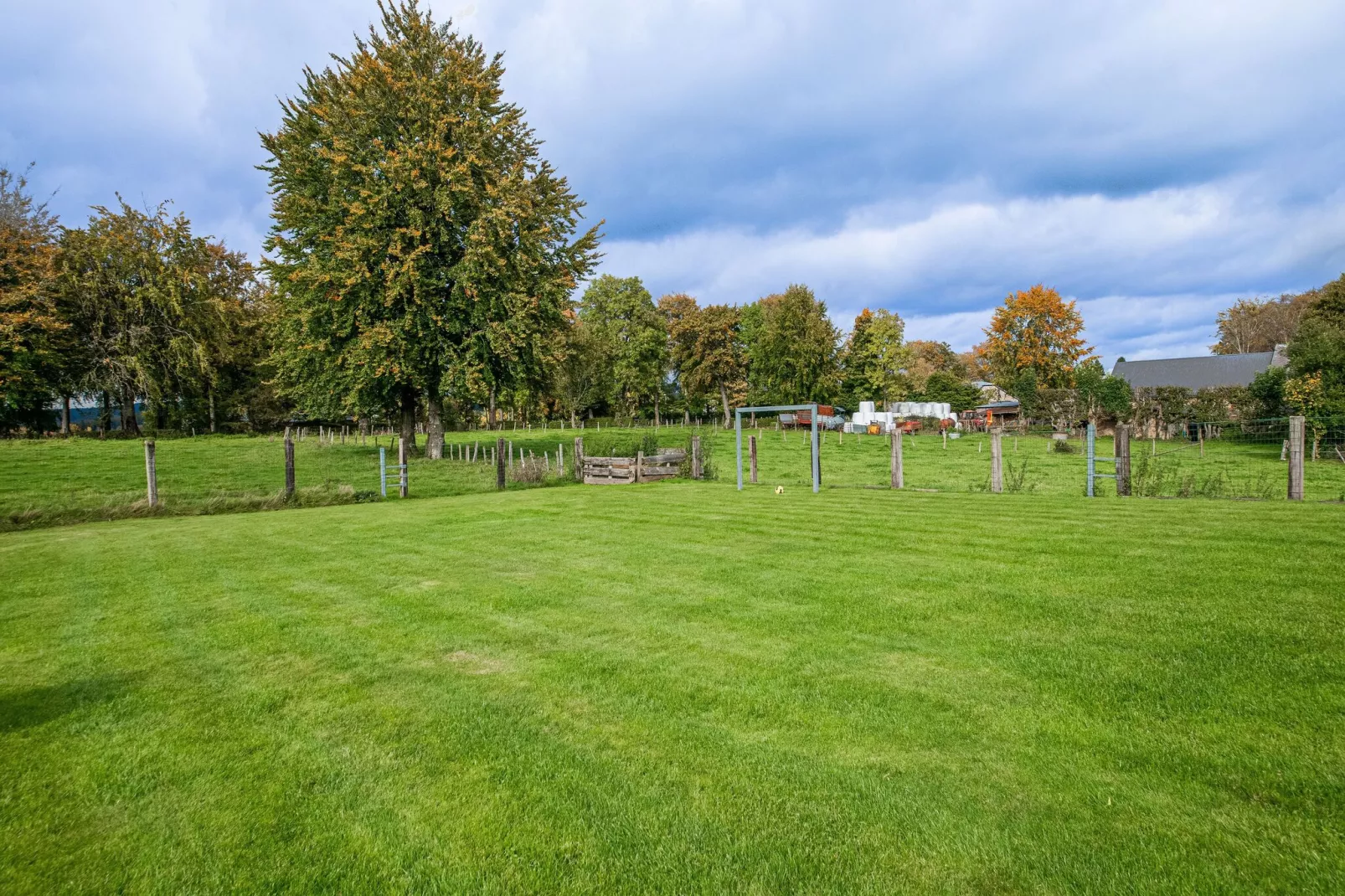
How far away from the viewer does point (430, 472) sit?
23.2 m

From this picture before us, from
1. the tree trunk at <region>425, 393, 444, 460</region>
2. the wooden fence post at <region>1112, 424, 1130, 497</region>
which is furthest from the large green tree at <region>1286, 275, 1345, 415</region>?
the tree trunk at <region>425, 393, 444, 460</region>

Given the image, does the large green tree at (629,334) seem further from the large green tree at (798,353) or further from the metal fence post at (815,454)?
the metal fence post at (815,454)

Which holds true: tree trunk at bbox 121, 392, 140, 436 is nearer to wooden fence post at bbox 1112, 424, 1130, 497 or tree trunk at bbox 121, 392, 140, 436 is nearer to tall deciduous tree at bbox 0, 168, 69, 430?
tall deciduous tree at bbox 0, 168, 69, 430

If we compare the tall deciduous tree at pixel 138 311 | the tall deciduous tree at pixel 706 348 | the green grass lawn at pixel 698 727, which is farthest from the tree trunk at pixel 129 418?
the tall deciduous tree at pixel 706 348

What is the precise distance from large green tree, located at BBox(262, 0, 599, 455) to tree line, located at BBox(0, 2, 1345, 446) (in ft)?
0.30

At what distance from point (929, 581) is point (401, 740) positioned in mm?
4749

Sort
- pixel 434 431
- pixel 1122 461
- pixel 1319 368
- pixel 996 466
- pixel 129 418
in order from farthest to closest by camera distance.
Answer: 1. pixel 129 418
2. pixel 434 431
3. pixel 1319 368
4. pixel 996 466
5. pixel 1122 461

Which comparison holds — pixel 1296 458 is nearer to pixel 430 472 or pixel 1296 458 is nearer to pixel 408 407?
pixel 430 472

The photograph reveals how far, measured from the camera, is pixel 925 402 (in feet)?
184

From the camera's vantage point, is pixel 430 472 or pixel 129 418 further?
pixel 129 418

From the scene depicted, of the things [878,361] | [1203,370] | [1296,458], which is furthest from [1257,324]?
[1296,458]

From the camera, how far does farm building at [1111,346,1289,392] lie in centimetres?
5362

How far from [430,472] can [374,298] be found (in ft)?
25.5

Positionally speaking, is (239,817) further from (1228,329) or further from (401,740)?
(1228,329)
